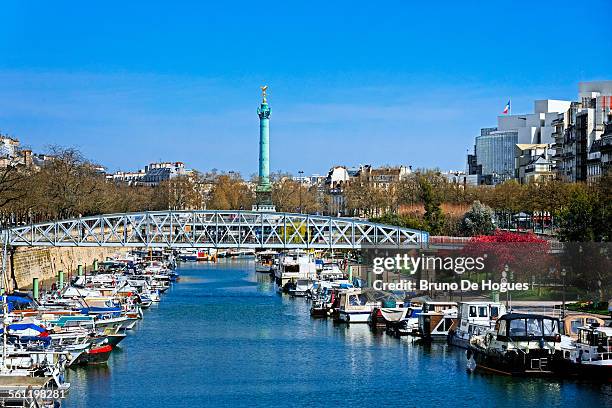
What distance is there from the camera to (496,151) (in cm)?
16088

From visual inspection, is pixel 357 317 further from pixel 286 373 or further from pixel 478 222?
pixel 478 222

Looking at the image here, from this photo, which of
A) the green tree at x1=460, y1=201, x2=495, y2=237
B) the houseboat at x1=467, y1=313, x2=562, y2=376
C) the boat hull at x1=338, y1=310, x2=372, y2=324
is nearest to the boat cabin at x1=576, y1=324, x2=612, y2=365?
the houseboat at x1=467, y1=313, x2=562, y2=376

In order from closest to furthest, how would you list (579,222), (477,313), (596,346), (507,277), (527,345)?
(596,346) < (527,345) < (477,313) < (507,277) < (579,222)

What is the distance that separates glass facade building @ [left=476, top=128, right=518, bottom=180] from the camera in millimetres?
153000

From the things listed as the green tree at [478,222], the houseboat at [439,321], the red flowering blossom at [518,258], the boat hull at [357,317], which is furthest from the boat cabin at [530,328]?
the green tree at [478,222]

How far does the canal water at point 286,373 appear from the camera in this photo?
35.1 meters

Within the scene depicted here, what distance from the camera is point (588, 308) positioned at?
47812 mm

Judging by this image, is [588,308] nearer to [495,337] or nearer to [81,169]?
[495,337]

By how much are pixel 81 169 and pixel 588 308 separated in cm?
6190

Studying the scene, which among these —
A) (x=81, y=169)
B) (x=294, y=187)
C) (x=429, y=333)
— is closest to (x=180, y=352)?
(x=429, y=333)

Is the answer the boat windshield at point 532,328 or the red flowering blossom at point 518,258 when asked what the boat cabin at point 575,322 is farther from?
the red flowering blossom at point 518,258

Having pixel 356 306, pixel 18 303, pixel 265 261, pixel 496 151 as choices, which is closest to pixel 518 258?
pixel 356 306

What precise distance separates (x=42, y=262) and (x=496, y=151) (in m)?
96.8

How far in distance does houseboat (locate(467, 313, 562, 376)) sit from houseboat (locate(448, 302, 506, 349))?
4.63 metres
